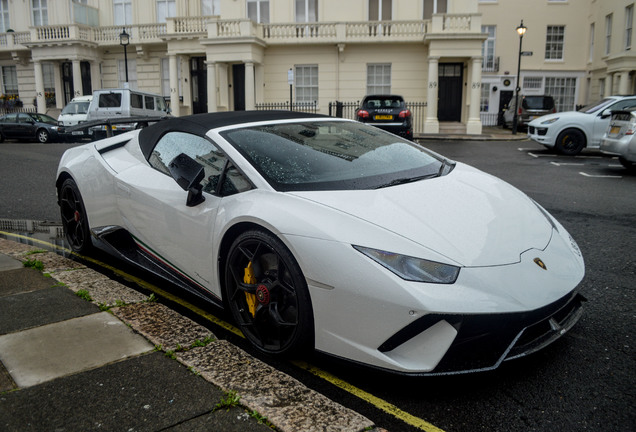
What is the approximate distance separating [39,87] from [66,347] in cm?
3545

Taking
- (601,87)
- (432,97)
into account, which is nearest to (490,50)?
(601,87)

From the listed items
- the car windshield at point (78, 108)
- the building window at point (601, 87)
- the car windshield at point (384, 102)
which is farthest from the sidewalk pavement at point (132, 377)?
the building window at point (601, 87)

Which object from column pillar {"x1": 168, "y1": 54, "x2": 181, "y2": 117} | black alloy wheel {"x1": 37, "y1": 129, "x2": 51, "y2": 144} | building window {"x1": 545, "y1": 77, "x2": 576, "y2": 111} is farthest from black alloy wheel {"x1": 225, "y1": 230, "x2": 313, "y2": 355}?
building window {"x1": 545, "y1": 77, "x2": 576, "y2": 111}

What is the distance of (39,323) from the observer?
3.35 metres

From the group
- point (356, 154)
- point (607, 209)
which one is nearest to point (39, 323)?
point (356, 154)

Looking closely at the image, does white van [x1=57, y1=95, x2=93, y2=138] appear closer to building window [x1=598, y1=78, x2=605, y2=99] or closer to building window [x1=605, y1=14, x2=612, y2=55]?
building window [x1=605, y1=14, x2=612, y2=55]

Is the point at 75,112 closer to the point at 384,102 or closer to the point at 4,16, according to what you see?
the point at 384,102

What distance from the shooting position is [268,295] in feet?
9.77

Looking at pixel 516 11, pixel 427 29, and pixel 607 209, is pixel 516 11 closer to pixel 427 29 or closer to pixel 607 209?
pixel 427 29

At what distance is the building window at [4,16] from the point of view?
120 ft

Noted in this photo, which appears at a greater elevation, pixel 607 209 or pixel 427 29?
pixel 427 29

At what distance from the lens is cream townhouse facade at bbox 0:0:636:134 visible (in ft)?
87.1

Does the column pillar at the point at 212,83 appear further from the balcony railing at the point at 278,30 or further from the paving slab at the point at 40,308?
the paving slab at the point at 40,308

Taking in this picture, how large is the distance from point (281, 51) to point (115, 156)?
81.2ft
